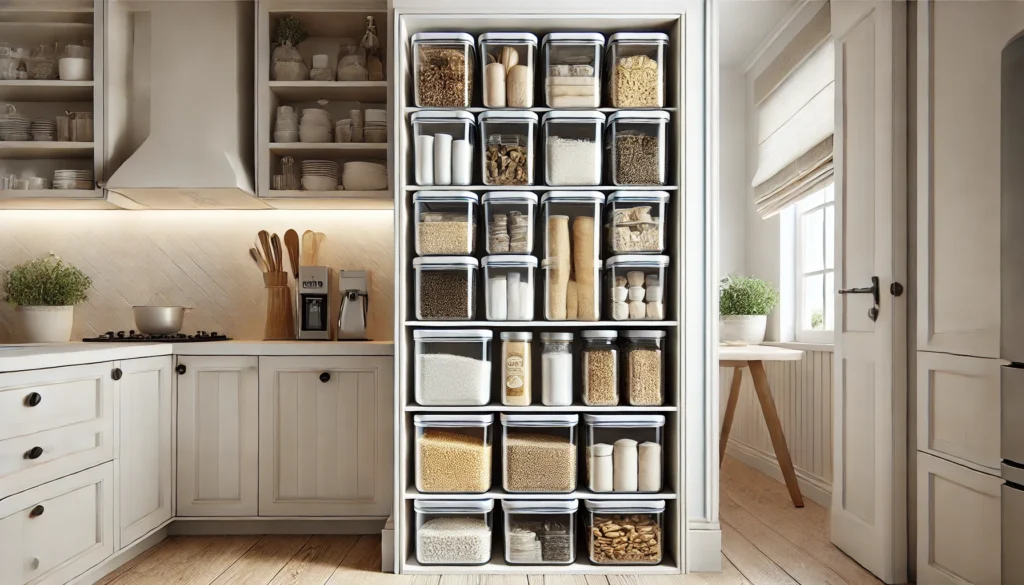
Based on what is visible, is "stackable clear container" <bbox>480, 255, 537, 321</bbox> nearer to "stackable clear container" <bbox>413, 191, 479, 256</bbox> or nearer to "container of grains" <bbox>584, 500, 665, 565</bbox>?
"stackable clear container" <bbox>413, 191, 479, 256</bbox>

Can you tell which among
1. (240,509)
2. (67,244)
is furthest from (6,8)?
(240,509)

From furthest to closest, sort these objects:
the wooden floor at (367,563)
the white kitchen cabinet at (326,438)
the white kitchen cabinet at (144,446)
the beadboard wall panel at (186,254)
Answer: the beadboard wall panel at (186,254) < the white kitchen cabinet at (326,438) < the white kitchen cabinet at (144,446) < the wooden floor at (367,563)

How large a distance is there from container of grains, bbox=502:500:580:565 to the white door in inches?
42.8

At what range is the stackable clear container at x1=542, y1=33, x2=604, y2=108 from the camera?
2.56 meters

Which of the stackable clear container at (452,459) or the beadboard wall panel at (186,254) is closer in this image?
the stackable clear container at (452,459)

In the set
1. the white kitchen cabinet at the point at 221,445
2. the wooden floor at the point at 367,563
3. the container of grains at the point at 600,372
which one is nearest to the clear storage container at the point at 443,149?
the container of grains at the point at 600,372

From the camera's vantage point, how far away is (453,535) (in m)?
2.58

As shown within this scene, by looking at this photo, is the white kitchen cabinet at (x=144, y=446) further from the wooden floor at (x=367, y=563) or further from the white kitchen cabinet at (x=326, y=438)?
the white kitchen cabinet at (x=326, y=438)

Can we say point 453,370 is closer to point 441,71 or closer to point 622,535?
point 622,535

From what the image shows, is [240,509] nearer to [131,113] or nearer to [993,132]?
[131,113]

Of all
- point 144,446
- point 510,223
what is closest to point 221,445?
point 144,446

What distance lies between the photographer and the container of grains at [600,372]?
8.43 feet

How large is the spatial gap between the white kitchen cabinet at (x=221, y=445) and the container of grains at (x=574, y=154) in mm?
1477

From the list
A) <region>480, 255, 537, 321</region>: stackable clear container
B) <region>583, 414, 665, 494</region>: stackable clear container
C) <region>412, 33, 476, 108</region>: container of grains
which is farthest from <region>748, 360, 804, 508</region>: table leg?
<region>412, 33, 476, 108</region>: container of grains
